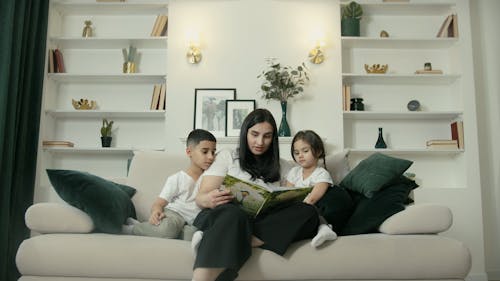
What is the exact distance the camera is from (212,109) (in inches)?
151

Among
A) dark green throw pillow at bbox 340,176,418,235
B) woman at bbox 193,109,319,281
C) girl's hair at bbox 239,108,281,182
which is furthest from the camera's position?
girl's hair at bbox 239,108,281,182

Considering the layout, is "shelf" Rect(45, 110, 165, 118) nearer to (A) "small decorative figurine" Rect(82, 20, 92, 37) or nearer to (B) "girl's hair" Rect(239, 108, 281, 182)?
(A) "small decorative figurine" Rect(82, 20, 92, 37)

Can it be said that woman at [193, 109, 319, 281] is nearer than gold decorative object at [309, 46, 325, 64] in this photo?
Yes

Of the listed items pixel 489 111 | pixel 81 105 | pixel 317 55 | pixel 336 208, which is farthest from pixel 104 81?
pixel 489 111

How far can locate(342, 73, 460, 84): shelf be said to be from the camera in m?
3.83

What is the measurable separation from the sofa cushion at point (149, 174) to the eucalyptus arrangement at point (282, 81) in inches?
59.3

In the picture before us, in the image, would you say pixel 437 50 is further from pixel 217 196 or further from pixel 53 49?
pixel 53 49

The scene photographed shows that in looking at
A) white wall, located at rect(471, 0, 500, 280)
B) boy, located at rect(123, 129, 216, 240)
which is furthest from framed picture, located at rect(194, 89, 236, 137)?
white wall, located at rect(471, 0, 500, 280)

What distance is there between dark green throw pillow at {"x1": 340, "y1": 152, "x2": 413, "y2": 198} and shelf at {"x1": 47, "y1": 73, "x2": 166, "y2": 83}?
228cm

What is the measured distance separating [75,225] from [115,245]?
9.2 inches

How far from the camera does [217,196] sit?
1.81 m

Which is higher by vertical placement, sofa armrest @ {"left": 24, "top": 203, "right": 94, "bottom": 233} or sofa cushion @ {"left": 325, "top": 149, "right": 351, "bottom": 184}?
sofa cushion @ {"left": 325, "top": 149, "right": 351, "bottom": 184}

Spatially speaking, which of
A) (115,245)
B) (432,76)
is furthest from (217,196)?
(432,76)

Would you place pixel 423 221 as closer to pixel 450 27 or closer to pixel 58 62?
pixel 450 27
